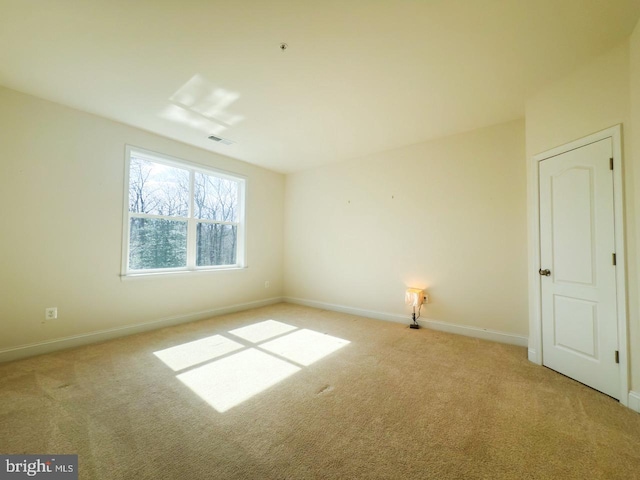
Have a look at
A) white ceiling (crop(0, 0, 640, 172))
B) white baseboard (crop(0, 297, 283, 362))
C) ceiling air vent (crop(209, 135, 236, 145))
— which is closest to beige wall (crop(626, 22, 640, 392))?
white ceiling (crop(0, 0, 640, 172))

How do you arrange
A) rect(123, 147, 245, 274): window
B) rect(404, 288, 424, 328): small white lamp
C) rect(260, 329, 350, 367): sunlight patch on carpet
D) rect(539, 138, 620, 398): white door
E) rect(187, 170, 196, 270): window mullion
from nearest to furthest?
rect(539, 138, 620, 398): white door → rect(260, 329, 350, 367): sunlight patch on carpet → rect(123, 147, 245, 274): window → rect(404, 288, 424, 328): small white lamp → rect(187, 170, 196, 270): window mullion

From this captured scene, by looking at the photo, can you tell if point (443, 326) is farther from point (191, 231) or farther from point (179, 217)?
point (179, 217)

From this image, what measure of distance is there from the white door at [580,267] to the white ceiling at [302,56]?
97cm

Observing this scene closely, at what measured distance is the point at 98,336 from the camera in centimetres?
327

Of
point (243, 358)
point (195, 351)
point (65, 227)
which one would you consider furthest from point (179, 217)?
point (243, 358)

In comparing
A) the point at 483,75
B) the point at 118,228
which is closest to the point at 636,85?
the point at 483,75

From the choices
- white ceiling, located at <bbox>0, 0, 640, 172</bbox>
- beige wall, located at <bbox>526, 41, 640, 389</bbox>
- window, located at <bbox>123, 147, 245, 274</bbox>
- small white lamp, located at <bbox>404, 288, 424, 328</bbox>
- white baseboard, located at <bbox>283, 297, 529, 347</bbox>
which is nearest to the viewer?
white ceiling, located at <bbox>0, 0, 640, 172</bbox>

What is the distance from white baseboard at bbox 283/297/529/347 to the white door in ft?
2.16

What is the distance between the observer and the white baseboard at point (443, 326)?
3294 mm

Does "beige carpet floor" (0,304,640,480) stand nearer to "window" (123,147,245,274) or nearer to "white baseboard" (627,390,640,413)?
"white baseboard" (627,390,640,413)

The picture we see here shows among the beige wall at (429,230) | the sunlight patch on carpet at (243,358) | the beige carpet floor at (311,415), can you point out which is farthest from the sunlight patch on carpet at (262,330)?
the beige wall at (429,230)

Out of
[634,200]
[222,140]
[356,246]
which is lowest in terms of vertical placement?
[356,246]

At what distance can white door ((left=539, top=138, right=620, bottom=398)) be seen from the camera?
2172 millimetres

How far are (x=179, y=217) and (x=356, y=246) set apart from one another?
3.02 meters
